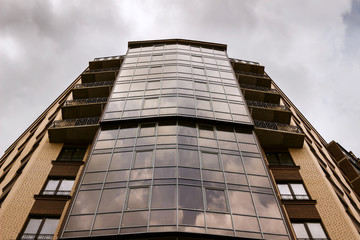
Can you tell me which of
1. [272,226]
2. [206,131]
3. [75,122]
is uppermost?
[75,122]

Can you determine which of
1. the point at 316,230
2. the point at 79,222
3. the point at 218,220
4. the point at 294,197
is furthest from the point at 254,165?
the point at 79,222

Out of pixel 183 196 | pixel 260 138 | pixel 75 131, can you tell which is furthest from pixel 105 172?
pixel 260 138

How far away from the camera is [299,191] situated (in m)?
16.2

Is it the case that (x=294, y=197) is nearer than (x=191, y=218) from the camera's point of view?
No

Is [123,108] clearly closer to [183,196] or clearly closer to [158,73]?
[158,73]

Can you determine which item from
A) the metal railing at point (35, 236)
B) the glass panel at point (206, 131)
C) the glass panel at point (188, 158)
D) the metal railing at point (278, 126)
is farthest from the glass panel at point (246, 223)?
the metal railing at point (278, 126)

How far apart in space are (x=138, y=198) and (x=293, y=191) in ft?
31.0

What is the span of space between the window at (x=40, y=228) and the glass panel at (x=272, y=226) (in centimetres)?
1012

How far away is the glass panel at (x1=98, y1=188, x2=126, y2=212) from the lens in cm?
1259

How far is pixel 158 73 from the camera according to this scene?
23.4 metres

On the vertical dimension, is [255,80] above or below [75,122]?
above

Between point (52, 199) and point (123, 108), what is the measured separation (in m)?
7.69

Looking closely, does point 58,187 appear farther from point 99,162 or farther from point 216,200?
point 216,200

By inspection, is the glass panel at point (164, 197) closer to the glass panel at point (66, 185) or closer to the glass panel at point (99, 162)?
the glass panel at point (99, 162)
